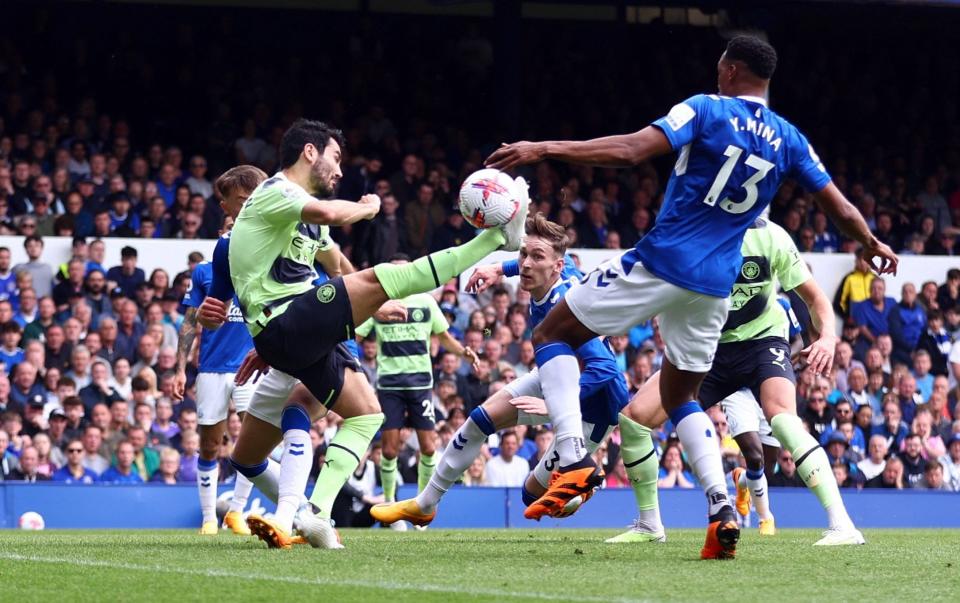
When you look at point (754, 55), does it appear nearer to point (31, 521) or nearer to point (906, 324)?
point (31, 521)

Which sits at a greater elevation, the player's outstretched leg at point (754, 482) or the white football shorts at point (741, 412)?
the white football shorts at point (741, 412)

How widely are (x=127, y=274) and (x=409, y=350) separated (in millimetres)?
3786

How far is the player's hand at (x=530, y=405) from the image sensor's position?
939cm

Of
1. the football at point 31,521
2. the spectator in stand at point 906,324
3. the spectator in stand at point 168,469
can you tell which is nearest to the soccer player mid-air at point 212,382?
the football at point 31,521

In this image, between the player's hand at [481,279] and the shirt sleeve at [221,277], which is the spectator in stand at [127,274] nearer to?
the shirt sleeve at [221,277]

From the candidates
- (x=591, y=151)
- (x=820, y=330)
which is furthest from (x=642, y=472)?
(x=591, y=151)

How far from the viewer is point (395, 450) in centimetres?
1536

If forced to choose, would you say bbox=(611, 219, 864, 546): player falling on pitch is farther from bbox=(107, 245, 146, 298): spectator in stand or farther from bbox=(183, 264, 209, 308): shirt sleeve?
bbox=(107, 245, 146, 298): spectator in stand

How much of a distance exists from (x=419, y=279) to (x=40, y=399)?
30.0ft

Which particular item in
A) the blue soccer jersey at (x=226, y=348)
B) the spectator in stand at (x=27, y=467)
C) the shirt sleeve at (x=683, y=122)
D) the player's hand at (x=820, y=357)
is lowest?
the spectator in stand at (x=27, y=467)

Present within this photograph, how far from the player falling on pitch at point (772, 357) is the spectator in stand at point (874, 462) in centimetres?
650

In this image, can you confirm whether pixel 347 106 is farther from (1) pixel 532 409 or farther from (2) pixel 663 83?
(1) pixel 532 409

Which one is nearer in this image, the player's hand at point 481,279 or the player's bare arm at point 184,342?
the player's hand at point 481,279

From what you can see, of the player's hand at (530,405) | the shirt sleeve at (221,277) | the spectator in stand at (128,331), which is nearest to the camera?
the shirt sleeve at (221,277)
